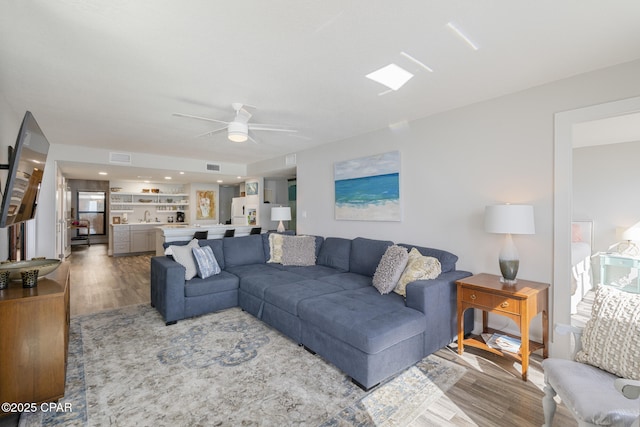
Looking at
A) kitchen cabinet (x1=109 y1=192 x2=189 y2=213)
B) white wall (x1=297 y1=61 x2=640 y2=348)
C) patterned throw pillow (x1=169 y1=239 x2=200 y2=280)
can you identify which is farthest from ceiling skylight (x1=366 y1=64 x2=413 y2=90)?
kitchen cabinet (x1=109 y1=192 x2=189 y2=213)

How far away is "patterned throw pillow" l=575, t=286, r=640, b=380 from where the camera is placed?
152 cm

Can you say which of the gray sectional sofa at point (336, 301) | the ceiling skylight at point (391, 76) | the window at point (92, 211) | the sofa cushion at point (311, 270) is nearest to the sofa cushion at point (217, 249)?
the gray sectional sofa at point (336, 301)

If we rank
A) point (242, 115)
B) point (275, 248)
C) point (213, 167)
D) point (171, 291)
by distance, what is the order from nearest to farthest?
1. point (242, 115)
2. point (171, 291)
3. point (275, 248)
4. point (213, 167)

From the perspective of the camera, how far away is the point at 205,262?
12.6 feet

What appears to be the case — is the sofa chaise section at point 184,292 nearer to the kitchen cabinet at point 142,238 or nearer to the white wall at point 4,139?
the white wall at point 4,139

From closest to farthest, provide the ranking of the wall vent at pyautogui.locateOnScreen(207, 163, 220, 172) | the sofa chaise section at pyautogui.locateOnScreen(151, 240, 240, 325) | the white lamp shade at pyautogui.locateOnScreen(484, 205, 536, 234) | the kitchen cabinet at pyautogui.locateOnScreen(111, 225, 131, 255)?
1. the white lamp shade at pyautogui.locateOnScreen(484, 205, 536, 234)
2. the sofa chaise section at pyautogui.locateOnScreen(151, 240, 240, 325)
3. the wall vent at pyautogui.locateOnScreen(207, 163, 220, 172)
4. the kitchen cabinet at pyautogui.locateOnScreen(111, 225, 131, 255)

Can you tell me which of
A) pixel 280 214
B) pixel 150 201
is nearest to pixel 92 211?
pixel 150 201

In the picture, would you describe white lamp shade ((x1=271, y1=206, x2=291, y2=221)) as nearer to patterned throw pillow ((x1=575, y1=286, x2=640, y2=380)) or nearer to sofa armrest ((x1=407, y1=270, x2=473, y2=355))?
sofa armrest ((x1=407, y1=270, x2=473, y2=355))

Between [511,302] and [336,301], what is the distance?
1.43 metres

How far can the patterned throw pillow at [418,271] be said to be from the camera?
9.29 ft

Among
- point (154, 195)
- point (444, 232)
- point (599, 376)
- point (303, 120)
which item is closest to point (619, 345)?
point (599, 376)

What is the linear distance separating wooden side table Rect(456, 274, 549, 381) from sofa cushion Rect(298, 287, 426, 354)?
0.50m

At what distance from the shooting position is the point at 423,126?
359 cm

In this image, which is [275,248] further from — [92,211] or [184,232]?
[92,211]
